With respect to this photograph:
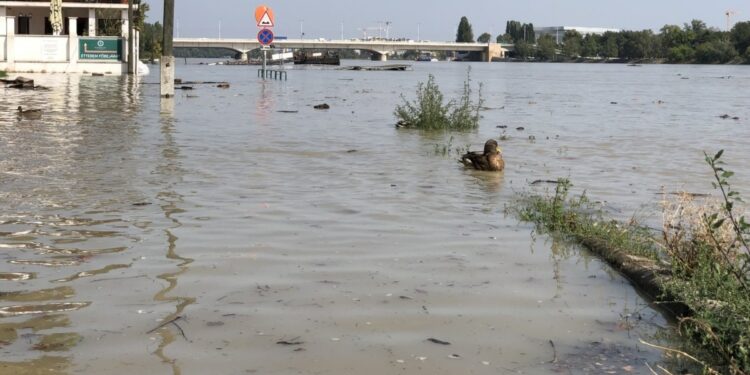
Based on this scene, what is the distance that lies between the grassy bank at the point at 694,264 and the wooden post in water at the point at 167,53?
19.5m

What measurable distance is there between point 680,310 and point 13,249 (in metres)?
4.47

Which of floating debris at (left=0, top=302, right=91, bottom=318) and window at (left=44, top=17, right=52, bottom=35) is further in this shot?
window at (left=44, top=17, right=52, bottom=35)

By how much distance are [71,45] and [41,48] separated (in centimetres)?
160

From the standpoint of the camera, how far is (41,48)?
160 feet

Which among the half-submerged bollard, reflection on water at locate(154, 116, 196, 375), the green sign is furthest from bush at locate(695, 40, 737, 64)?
reflection on water at locate(154, 116, 196, 375)

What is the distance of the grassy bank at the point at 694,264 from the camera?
4.29 meters

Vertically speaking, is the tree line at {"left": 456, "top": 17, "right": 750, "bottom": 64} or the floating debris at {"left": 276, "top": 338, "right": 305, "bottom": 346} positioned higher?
the tree line at {"left": 456, "top": 17, "right": 750, "bottom": 64}

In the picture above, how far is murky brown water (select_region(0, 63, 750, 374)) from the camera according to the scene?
4504mm

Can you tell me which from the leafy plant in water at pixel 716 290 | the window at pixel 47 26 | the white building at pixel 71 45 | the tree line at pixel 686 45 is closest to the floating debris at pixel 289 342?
the leafy plant in water at pixel 716 290

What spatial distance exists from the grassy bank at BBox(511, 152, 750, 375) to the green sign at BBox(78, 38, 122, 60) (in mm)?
44574

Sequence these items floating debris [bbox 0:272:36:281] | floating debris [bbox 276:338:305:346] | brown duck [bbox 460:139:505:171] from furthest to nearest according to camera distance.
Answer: brown duck [bbox 460:139:505:171], floating debris [bbox 0:272:36:281], floating debris [bbox 276:338:305:346]

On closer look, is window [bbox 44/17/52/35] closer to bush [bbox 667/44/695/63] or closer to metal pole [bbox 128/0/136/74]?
metal pole [bbox 128/0/136/74]

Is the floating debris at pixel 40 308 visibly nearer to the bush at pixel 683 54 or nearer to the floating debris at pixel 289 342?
the floating debris at pixel 289 342

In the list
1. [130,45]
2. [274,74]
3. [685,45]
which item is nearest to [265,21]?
[130,45]
